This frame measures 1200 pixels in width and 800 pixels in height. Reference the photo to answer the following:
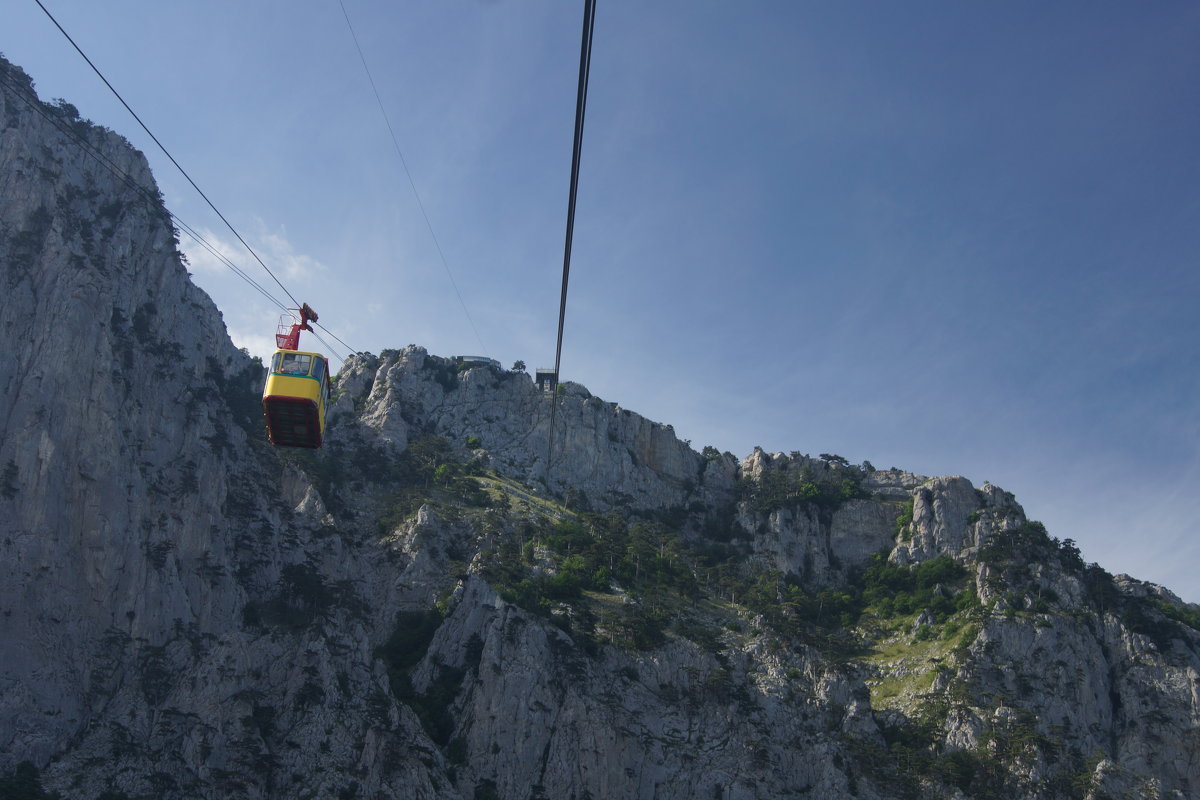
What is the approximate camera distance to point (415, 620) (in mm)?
71750

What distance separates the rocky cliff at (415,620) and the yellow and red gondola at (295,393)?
27211 millimetres

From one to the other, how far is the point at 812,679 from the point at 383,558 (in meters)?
40.1

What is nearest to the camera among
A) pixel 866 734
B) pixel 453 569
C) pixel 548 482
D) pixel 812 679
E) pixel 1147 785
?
pixel 1147 785

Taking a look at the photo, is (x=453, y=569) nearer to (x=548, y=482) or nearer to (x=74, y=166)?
(x=548, y=482)

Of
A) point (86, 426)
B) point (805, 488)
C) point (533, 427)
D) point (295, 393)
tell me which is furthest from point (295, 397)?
point (805, 488)

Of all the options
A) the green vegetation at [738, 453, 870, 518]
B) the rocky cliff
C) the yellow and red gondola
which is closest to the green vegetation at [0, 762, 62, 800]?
the rocky cliff

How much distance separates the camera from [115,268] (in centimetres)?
7506

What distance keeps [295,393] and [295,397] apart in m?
0.17

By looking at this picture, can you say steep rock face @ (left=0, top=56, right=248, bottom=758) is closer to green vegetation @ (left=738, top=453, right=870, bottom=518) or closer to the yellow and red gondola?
the yellow and red gondola

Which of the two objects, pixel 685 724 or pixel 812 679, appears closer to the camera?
pixel 685 724

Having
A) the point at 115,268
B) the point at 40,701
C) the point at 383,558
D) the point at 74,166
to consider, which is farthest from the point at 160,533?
the point at 74,166

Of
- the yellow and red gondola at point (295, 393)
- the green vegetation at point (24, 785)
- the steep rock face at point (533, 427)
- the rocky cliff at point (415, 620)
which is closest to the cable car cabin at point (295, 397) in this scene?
the yellow and red gondola at point (295, 393)

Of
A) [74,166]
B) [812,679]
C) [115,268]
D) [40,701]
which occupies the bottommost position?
[40,701]

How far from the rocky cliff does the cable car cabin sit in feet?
89.5
